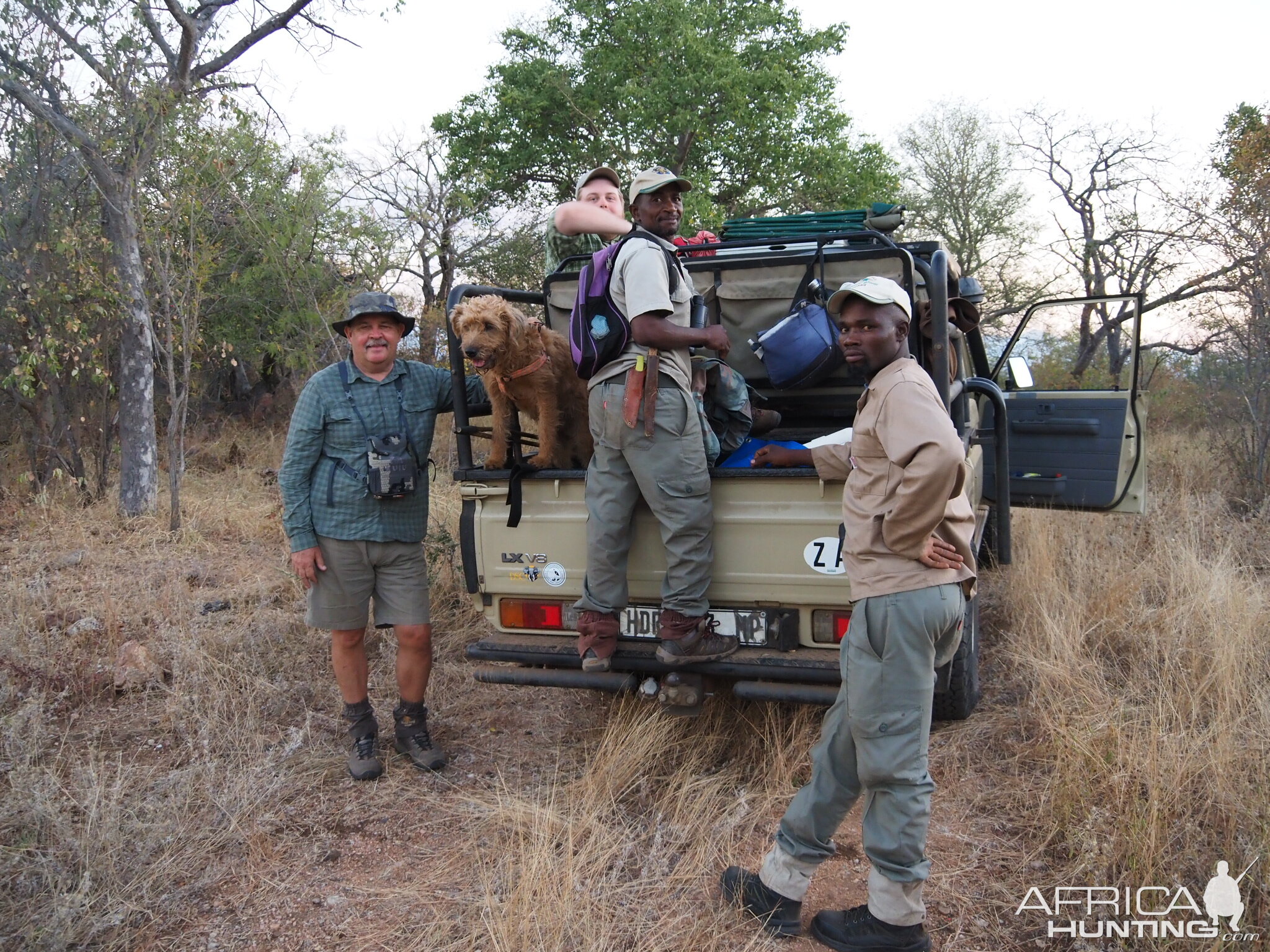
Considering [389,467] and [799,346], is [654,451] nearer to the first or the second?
[799,346]

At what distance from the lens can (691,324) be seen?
3.60 meters

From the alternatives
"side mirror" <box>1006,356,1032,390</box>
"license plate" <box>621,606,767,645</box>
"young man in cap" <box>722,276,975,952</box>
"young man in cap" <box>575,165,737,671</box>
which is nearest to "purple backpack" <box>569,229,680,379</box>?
"young man in cap" <box>575,165,737,671</box>

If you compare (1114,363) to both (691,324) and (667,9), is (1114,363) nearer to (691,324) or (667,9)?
(667,9)

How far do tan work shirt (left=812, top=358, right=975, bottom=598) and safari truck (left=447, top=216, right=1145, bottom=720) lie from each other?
0.38 m

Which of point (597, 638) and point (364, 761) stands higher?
point (597, 638)

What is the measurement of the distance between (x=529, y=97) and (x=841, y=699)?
645 inches

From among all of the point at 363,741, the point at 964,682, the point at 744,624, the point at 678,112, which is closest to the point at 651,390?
the point at 744,624

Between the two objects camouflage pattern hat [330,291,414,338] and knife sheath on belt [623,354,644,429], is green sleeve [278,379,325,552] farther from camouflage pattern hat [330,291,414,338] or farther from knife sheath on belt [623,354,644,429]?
knife sheath on belt [623,354,644,429]

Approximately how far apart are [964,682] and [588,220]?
2538 mm

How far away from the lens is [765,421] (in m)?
4.18

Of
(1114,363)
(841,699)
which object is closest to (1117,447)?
(841,699)

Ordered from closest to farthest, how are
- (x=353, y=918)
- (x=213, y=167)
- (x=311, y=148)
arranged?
(x=353, y=918) < (x=213, y=167) < (x=311, y=148)

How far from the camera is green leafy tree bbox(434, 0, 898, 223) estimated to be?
1628 centimetres

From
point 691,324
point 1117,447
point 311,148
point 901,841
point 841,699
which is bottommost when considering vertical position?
point 901,841
